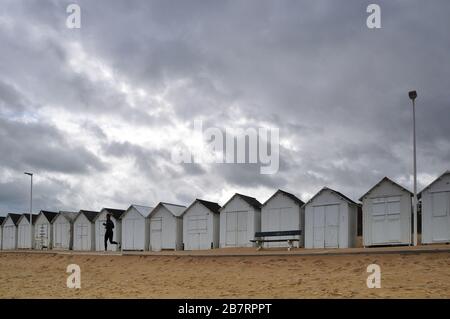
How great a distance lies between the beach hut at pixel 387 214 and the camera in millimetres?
27219

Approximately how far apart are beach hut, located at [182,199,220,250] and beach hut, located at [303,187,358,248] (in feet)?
22.7

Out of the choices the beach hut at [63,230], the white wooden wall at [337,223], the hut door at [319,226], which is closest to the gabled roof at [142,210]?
the beach hut at [63,230]

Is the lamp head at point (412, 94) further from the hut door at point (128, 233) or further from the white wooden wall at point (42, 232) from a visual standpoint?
the white wooden wall at point (42, 232)

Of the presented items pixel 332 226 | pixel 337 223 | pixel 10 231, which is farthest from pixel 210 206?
pixel 10 231

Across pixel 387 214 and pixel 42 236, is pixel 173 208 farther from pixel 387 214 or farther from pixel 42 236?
pixel 387 214

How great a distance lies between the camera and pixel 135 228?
39.0m

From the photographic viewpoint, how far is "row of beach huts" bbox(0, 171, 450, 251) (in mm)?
27172

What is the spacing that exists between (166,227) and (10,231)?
22.1 meters

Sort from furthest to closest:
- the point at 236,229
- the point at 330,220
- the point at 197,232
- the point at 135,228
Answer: the point at 135,228
the point at 197,232
the point at 236,229
the point at 330,220
